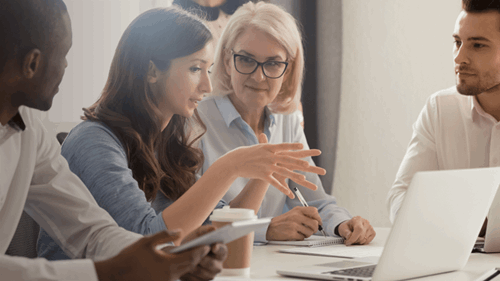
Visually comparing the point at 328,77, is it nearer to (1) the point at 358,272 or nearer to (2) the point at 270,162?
(2) the point at 270,162

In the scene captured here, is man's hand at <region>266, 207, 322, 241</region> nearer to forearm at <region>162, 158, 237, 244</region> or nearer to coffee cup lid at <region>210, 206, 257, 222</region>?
forearm at <region>162, 158, 237, 244</region>

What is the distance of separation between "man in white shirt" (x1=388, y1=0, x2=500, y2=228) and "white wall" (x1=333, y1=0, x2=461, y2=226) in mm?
1173

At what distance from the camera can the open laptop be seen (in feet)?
2.92

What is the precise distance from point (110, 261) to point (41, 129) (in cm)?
48

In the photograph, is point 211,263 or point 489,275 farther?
point 489,275

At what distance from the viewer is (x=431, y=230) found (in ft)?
3.12

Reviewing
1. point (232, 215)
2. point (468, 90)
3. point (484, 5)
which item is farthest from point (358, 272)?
point (484, 5)

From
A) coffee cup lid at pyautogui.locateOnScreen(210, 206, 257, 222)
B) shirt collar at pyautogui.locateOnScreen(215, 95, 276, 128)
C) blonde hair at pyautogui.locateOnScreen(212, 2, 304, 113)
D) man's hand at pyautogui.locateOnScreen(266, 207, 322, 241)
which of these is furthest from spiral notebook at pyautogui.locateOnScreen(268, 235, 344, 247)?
blonde hair at pyautogui.locateOnScreen(212, 2, 304, 113)

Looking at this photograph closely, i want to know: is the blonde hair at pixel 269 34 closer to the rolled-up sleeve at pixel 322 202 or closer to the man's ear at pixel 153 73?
the rolled-up sleeve at pixel 322 202

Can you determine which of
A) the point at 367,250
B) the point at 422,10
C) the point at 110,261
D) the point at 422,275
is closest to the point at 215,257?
the point at 110,261

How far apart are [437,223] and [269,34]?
1125 mm

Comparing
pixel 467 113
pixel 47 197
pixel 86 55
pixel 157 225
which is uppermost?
pixel 86 55

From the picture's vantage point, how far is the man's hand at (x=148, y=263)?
69 centimetres

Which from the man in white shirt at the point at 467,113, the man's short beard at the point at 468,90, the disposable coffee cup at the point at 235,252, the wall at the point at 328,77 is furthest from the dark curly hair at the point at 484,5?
the wall at the point at 328,77
